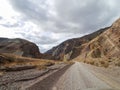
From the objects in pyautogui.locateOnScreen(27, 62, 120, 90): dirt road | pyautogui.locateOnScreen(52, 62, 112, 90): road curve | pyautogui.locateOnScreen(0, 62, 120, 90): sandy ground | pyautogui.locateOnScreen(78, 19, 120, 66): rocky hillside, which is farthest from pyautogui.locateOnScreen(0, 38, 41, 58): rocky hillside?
pyautogui.locateOnScreen(52, 62, 112, 90): road curve

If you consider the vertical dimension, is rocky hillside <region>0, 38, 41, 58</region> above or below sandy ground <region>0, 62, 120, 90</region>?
above

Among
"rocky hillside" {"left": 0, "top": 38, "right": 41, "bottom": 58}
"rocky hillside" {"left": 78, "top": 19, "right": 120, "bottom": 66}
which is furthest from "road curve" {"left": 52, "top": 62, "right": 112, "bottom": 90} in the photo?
"rocky hillside" {"left": 0, "top": 38, "right": 41, "bottom": 58}

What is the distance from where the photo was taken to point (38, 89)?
1255 centimetres

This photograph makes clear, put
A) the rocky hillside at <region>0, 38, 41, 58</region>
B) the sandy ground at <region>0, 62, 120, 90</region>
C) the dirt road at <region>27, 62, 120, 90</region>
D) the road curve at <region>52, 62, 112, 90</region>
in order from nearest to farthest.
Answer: the road curve at <region>52, 62, 112, 90</region>
the dirt road at <region>27, 62, 120, 90</region>
the sandy ground at <region>0, 62, 120, 90</region>
the rocky hillside at <region>0, 38, 41, 58</region>

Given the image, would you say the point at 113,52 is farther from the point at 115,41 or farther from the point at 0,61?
the point at 0,61

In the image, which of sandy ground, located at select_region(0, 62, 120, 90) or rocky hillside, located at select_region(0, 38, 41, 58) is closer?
sandy ground, located at select_region(0, 62, 120, 90)

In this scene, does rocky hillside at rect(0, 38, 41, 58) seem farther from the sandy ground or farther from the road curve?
the road curve

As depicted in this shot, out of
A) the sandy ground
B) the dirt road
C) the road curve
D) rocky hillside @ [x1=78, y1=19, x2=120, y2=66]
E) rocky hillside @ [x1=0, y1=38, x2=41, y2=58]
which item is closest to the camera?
the road curve

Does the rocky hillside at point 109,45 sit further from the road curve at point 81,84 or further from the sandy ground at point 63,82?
the road curve at point 81,84

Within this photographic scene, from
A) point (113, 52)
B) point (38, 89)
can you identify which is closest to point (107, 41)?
point (113, 52)

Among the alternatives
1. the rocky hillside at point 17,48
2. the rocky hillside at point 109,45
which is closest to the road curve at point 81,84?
the rocky hillside at point 109,45

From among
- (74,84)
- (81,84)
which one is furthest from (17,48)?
(81,84)

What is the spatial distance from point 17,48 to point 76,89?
116621 mm

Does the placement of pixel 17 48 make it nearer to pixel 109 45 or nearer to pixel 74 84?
pixel 109 45
